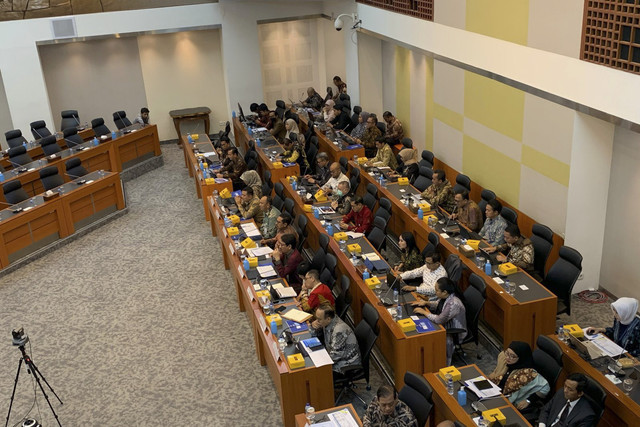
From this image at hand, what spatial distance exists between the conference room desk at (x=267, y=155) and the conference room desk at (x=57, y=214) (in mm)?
3140

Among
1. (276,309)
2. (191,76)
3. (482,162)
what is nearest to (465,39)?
(482,162)

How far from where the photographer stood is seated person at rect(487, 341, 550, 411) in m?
6.86

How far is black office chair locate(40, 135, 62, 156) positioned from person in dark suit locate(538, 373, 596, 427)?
13095 millimetres

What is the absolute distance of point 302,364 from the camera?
7473mm

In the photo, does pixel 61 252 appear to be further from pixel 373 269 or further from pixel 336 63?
pixel 336 63

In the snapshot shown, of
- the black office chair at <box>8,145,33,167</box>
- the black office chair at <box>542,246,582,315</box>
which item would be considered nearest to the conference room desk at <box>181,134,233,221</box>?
the black office chair at <box>8,145,33,167</box>

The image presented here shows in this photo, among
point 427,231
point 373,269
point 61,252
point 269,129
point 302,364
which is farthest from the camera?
point 269,129

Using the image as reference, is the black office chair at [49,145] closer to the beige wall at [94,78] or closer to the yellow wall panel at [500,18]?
the beige wall at [94,78]

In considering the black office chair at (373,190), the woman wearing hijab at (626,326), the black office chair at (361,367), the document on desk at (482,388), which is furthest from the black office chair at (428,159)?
the document on desk at (482,388)

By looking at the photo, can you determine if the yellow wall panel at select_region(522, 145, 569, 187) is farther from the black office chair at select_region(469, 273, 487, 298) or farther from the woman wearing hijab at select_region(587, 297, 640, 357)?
the woman wearing hijab at select_region(587, 297, 640, 357)

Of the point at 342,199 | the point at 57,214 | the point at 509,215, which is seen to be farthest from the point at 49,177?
the point at 509,215

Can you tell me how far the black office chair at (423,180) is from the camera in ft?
41.1

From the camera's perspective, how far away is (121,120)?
17.9 m

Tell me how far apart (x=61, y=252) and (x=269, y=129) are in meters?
6.42
